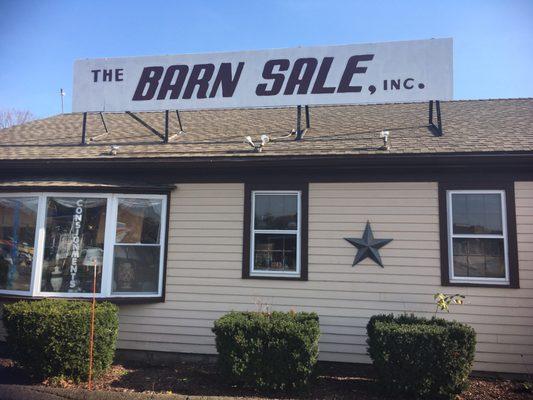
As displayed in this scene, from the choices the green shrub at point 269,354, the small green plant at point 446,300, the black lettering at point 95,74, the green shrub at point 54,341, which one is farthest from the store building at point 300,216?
the black lettering at point 95,74

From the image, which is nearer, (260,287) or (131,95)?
(260,287)

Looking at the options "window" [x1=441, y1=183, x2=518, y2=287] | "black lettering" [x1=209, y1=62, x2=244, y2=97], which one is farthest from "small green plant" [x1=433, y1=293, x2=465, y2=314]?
"black lettering" [x1=209, y1=62, x2=244, y2=97]

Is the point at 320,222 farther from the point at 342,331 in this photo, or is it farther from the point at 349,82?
the point at 349,82

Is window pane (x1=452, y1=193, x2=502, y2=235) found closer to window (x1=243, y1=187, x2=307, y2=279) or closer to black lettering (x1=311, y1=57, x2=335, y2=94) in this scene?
window (x1=243, y1=187, x2=307, y2=279)

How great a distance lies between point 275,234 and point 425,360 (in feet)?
10.3

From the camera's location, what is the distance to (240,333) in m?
6.16

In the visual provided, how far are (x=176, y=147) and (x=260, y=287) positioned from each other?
10.4 feet

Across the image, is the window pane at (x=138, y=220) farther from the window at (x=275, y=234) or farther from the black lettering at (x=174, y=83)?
the black lettering at (x=174, y=83)

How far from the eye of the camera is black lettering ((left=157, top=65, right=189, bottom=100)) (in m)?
9.52

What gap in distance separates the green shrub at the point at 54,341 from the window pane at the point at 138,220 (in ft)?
5.81

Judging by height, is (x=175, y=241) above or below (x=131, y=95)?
below

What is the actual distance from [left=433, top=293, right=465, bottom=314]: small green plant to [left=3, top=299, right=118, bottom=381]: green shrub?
193 inches

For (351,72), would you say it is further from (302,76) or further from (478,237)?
(478,237)

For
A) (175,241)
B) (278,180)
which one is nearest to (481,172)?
(278,180)
